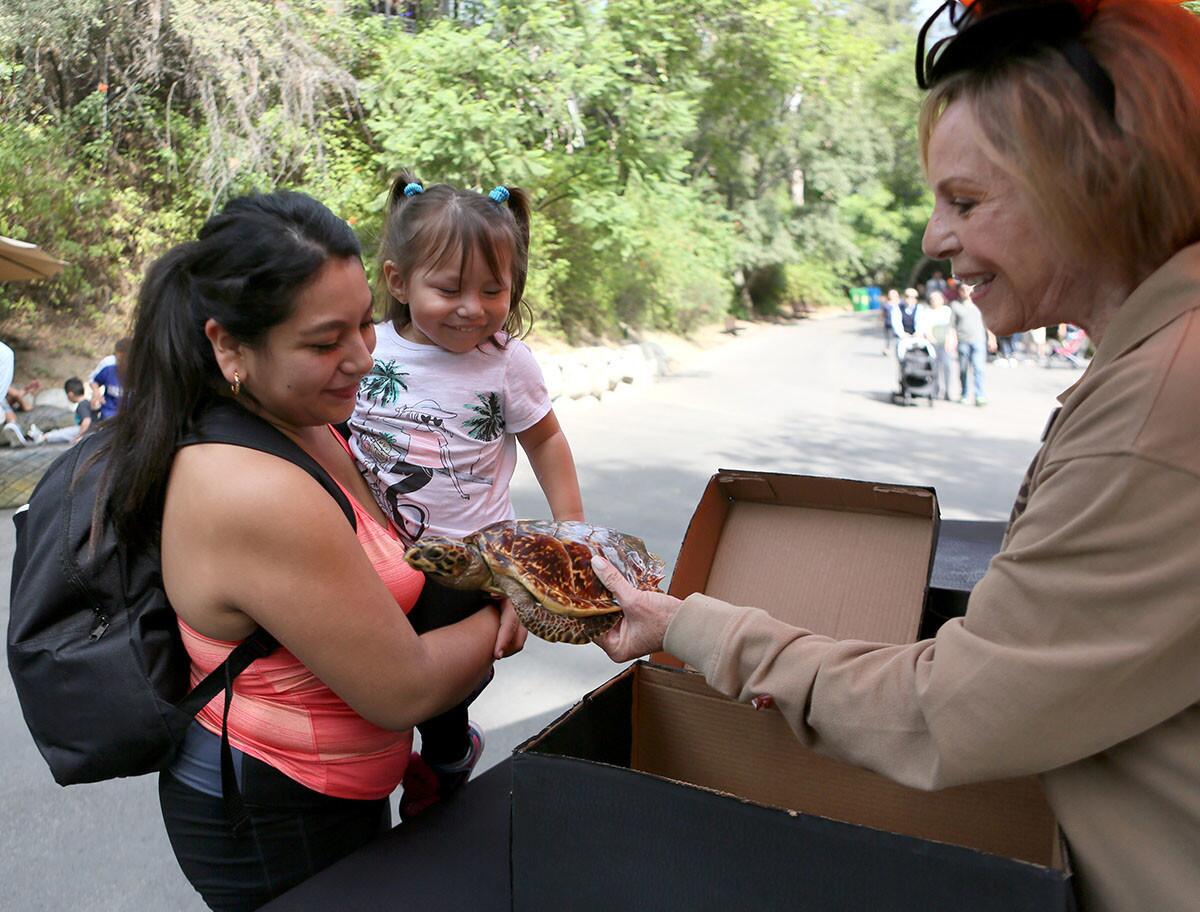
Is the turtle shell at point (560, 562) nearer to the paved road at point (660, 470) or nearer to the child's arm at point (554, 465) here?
the child's arm at point (554, 465)

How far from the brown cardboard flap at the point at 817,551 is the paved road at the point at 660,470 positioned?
2.10 metres

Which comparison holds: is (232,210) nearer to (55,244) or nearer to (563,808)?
(563,808)

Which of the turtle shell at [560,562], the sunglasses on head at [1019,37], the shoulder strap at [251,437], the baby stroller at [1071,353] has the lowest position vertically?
the baby stroller at [1071,353]

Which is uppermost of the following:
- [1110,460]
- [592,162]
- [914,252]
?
[1110,460]

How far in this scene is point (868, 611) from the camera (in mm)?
1684

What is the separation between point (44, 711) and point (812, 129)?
33.3m

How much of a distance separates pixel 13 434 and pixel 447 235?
27.9 feet

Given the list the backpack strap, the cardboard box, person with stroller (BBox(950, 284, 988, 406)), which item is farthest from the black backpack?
person with stroller (BBox(950, 284, 988, 406))

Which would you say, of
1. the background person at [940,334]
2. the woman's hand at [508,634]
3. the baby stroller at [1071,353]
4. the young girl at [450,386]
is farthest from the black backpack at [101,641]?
the baby stroller at [1071,353]

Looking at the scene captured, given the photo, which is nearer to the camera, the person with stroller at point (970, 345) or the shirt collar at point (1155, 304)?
the shirt collar at point (1155, 304)

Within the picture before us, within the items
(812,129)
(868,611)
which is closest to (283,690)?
(868,611)

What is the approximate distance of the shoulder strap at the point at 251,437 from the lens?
4.38ft

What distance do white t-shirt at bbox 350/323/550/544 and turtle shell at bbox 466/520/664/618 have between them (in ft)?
1.97

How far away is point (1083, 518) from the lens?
882 mm
